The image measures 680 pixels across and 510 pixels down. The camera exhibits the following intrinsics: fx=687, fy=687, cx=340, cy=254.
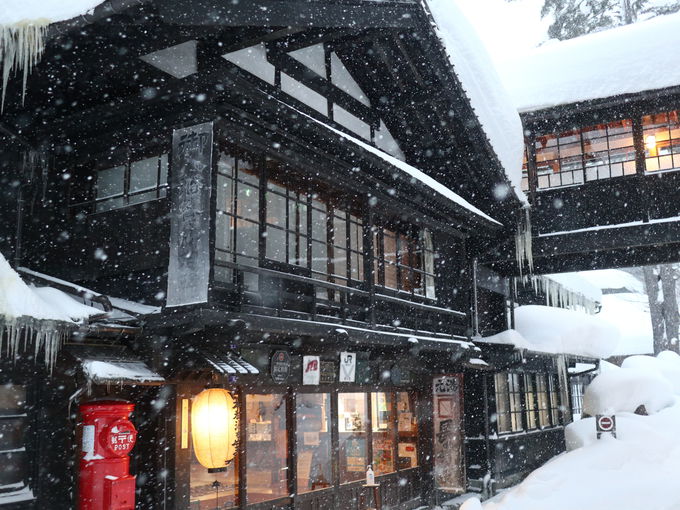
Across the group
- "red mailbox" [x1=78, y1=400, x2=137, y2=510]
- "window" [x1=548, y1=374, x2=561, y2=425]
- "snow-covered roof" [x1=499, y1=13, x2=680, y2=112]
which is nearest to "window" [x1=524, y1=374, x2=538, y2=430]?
"window" [x1=548, y1=374, x2=561, y2=425]

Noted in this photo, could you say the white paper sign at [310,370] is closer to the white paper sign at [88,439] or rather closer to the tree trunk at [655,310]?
the white paper sign at [88,439]

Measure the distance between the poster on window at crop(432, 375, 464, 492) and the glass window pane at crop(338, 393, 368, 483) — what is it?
3236 mm

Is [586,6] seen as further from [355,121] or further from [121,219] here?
[121,219]

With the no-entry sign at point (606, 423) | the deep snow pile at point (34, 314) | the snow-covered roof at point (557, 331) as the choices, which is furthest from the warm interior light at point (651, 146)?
the deep snow pile at point (34, 314)

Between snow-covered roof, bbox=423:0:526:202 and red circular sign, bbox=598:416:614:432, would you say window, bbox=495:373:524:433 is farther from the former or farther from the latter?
snow-covered roof, bbox=423:0:526:202

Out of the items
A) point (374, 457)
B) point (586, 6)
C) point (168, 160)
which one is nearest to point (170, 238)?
point (168, 160)

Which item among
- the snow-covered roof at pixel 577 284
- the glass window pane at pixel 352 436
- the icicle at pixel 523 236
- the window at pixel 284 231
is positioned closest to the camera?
the window at pixel 284 231

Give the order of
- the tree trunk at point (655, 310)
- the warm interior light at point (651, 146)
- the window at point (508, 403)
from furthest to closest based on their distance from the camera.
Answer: the tree trunk at point (655, 310), the window at point (508, 403), the warm interior light at point (651, 146)

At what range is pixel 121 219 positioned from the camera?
1066 cm

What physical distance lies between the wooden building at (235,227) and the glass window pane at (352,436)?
1.9 inches

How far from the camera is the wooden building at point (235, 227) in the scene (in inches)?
364

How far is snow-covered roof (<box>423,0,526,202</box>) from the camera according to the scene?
1717cm

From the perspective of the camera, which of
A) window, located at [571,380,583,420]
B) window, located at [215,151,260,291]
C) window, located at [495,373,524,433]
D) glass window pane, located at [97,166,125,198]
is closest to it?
window, located at [215,151,260,291]

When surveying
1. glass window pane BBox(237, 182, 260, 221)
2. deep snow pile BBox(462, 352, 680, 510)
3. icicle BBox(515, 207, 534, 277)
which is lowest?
deep snow pile BBox(462, 352, 680, 510)
